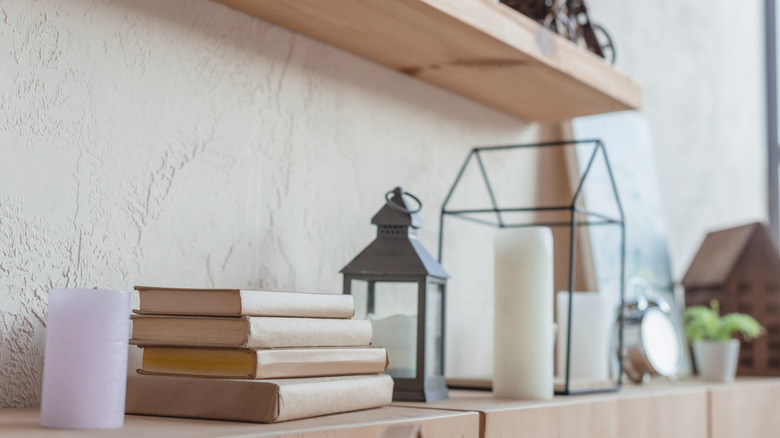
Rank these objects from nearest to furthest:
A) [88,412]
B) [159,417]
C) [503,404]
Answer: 1. [88,412]
2. [159,417]
3. [503,404]

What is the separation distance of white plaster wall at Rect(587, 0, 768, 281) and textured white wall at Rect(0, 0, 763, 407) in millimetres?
867

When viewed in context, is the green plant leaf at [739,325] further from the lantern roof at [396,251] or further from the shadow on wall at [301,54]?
the lantern roof at [396,251]

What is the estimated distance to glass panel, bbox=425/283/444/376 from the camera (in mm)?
1182

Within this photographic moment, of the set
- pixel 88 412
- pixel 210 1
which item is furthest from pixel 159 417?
pixel 210 1

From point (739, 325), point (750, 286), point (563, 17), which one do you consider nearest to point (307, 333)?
point (563, 17)

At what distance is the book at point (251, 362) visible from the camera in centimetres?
87

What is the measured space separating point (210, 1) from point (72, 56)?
0.81 ft

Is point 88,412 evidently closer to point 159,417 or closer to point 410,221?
point 159,417

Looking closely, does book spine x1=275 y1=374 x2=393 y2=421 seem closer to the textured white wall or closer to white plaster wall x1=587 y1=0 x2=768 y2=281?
the textured white wall

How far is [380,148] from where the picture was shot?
147cm

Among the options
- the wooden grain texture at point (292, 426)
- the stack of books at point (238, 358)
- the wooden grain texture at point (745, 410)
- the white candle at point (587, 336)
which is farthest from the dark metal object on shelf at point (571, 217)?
the stack of books at point (238, 358)

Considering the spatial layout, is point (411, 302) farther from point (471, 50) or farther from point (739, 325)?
point (739, 325)

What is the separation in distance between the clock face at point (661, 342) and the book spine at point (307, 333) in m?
A: 0.90

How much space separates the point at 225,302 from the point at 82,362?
0.51ft
